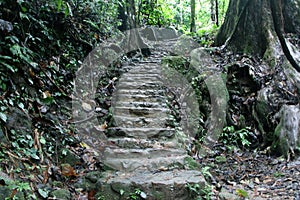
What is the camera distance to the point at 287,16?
29.0ft

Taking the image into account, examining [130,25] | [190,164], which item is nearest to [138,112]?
[190,164]

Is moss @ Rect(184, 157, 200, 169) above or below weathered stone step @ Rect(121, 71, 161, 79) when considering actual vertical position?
below

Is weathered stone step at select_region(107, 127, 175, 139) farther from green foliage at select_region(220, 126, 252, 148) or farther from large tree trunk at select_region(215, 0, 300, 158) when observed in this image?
large tree trunk at select_region(215, 0, 300, 158)

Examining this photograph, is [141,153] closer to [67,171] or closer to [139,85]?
[67,171]

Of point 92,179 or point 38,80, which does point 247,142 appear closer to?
point 92,179

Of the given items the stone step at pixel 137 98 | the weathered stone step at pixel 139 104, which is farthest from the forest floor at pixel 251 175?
the stone step at pixel 137 98

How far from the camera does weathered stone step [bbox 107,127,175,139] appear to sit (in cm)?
541

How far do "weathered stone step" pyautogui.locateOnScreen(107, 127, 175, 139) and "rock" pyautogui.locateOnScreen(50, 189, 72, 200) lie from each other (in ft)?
6.41

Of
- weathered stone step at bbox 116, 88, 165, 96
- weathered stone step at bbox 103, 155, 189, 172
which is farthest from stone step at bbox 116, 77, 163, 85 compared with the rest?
weathered stone step at bbox 103, 155, 189, 172

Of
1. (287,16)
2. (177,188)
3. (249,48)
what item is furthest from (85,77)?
(287,16)

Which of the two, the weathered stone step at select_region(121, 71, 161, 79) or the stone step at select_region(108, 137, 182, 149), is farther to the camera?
the weathered stone step at select_region(121, 71, 161, 79)

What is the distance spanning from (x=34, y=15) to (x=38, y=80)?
132cm

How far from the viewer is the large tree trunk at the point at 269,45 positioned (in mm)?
5860

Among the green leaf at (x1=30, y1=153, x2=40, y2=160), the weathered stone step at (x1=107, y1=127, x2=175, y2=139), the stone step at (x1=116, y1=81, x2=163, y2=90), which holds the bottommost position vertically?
the weathered stone step at (x1=107, y1=127, x2=175, y2=139)
